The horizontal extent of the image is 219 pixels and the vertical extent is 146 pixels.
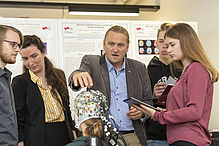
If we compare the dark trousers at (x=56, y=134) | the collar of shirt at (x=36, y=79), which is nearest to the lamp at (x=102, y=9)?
the collar of shirt at (x=36, y=79)

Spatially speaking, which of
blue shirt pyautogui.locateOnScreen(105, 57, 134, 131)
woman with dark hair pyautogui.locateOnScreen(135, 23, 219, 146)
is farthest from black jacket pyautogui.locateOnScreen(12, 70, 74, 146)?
woman with dark hair pyautogui.locateOnScreen(135, 23, 219, 146)

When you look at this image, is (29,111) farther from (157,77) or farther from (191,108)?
(191,108)

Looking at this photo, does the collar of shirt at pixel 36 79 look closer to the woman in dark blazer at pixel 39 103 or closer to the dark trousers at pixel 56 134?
the woman in dark blazer at pixel 39 103

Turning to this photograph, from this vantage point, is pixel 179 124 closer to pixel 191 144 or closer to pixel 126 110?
pixel 191 144

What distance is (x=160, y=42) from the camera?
2.94m

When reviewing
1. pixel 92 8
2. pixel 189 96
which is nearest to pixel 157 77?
pixel 189 96

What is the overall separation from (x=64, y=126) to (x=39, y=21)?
84.9 inches

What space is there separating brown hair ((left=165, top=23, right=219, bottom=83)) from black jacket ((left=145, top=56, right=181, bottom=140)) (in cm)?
96

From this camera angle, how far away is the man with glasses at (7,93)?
194 cm

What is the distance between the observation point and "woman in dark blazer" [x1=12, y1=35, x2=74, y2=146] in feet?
8.30

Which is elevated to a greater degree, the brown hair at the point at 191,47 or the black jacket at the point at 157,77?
the brown hair at the point at 191,47

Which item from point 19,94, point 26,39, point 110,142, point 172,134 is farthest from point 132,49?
point 110,142

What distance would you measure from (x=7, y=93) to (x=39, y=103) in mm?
597

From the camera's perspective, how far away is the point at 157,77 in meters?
2.94
